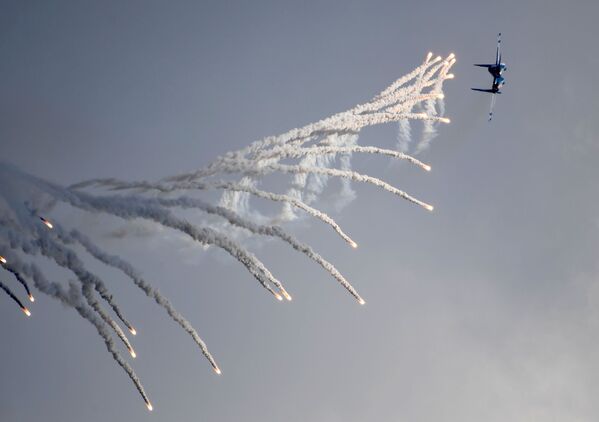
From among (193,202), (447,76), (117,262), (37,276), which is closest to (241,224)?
(193,202)

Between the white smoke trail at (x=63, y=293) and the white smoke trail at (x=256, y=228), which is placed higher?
the white smoke trail at (x=256, y=228)

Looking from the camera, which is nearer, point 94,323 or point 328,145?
point 94,323

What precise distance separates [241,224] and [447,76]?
77.5 feet

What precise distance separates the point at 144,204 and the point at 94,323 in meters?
9.10

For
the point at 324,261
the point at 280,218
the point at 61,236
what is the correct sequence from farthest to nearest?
the point at 280,218 < the point at 324,261 < the point at 61,236

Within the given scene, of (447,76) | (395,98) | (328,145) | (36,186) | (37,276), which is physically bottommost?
(37,276)

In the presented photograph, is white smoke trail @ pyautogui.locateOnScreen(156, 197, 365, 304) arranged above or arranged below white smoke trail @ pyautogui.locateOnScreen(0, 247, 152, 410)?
above

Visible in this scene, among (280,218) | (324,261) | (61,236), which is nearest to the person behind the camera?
(61,236)

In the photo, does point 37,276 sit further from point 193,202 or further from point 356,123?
point 356,123

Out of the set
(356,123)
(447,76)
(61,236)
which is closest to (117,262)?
(61,236)

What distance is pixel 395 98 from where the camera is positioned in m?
80.6

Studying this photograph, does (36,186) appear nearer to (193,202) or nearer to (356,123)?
(193,202)

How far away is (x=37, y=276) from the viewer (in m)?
68.8

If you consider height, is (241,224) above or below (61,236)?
above
